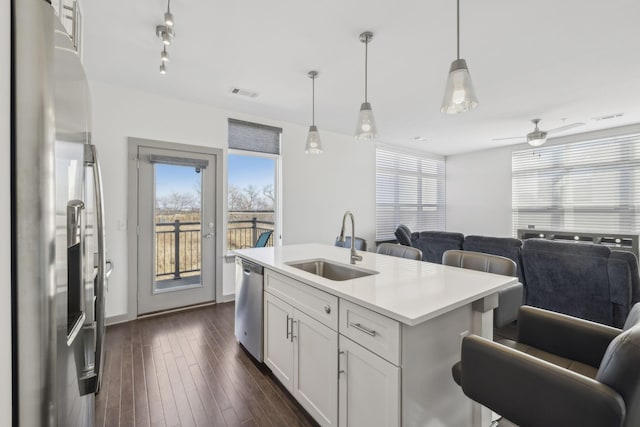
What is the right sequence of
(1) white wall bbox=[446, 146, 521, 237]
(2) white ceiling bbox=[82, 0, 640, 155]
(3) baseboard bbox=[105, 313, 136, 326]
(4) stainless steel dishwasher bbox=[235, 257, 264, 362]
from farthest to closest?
(1) white wall bbox=[446, 146, 521, 237] → (3) baseboard bbox=[105, 313, 136, 326] → (4) stainless steel dishwasher bbox=[235, 257, 264, 362] → (2) white ceiling bbox=[82, 0, 640, 155]

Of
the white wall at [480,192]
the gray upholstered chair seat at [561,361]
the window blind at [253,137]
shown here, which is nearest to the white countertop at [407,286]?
the gray upholstered chair seat at [561,361]

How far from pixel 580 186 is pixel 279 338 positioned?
252 inches

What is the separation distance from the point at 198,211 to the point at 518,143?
6.49 metres

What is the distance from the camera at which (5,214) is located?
1.72 feet

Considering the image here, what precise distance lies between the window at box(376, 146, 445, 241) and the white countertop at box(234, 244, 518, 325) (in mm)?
3932

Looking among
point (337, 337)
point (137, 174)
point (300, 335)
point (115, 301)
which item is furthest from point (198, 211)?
point (337, 337)

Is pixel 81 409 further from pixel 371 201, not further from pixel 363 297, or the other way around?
pixel 371 201

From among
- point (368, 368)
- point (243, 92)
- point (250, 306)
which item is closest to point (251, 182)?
point (243, 92)

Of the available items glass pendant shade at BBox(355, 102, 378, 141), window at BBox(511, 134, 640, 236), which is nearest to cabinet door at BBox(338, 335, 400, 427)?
glass pendant shade at BBox(355, 102, 378, 141)

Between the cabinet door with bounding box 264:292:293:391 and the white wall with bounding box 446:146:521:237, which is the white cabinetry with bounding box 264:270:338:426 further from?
the white wall with bounding box 446:146:521:237

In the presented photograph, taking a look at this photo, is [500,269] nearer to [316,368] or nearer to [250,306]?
[316,368]

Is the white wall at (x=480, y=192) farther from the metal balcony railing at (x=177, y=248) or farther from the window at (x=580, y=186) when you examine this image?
the metal balcony railing at (x=177, y=248)

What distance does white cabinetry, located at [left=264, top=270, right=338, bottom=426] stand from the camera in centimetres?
160

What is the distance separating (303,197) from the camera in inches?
193
